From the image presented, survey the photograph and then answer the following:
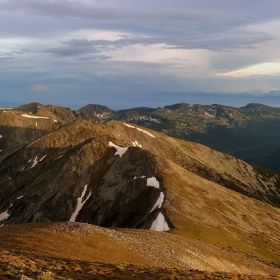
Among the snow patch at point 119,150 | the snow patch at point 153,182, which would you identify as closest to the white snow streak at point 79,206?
the snow patch at point 119,150

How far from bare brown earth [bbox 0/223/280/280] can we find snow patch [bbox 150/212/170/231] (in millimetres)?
26342

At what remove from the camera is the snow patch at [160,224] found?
302 feet

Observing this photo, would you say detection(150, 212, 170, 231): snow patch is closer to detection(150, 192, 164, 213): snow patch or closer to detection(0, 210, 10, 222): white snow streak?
detection(150, 192, 164, 213): snow patch

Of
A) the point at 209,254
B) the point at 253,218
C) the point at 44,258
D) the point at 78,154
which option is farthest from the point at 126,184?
the point at 44,258

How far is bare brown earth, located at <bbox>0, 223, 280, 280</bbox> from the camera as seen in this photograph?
29.4m

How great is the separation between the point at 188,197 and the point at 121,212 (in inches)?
938

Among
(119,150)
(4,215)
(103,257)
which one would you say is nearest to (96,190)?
(119,150)

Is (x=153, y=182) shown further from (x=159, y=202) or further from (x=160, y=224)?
(x=160, y=224)

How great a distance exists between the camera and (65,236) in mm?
46688

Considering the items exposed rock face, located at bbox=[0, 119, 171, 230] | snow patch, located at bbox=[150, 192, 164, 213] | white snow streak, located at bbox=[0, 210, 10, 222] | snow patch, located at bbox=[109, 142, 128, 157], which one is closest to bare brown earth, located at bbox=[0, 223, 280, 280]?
snow patch, located at bbox=[150, 192, 164, 213]

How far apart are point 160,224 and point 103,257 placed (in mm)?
54186

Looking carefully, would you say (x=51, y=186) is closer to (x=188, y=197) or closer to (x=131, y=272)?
(x=188, y=197)

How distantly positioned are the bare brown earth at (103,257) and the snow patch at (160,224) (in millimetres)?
26342

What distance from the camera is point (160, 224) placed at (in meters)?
94.6
